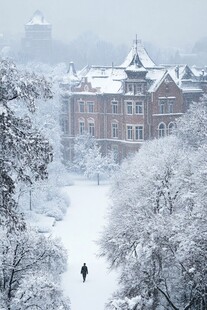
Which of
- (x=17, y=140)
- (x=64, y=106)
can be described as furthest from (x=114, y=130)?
(x=17, y=140)

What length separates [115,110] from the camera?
54.3 m

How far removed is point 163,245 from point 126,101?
34484 mm

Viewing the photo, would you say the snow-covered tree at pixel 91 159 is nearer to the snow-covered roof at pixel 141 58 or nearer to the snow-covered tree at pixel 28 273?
the snow-covered roof at pixel 141 58

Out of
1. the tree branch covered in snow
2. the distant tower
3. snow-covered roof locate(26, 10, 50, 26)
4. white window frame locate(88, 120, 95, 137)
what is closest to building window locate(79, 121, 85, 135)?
white window frame locate(88, 120, 95, 137)

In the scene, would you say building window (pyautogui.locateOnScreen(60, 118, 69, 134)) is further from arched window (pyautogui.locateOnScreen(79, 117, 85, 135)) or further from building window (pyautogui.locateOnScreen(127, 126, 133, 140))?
building window (pyautogui.locateOnScreen(127, 126, 133, 140))

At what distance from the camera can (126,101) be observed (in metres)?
52.1

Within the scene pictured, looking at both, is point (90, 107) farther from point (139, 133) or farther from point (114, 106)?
point (139, 133)

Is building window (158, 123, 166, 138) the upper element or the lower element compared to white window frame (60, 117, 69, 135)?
lower

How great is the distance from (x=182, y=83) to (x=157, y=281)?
132 feet

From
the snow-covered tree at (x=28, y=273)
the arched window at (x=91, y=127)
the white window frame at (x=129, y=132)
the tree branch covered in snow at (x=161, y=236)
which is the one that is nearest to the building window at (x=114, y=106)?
the white window frame at (x=129, y=132)

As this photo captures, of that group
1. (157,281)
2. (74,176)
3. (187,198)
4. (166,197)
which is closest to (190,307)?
(157,281)

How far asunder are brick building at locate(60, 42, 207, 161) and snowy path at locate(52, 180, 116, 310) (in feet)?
21.8

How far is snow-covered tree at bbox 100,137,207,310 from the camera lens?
17.0 m

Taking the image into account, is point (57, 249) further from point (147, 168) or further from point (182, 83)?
point (182, 83)
